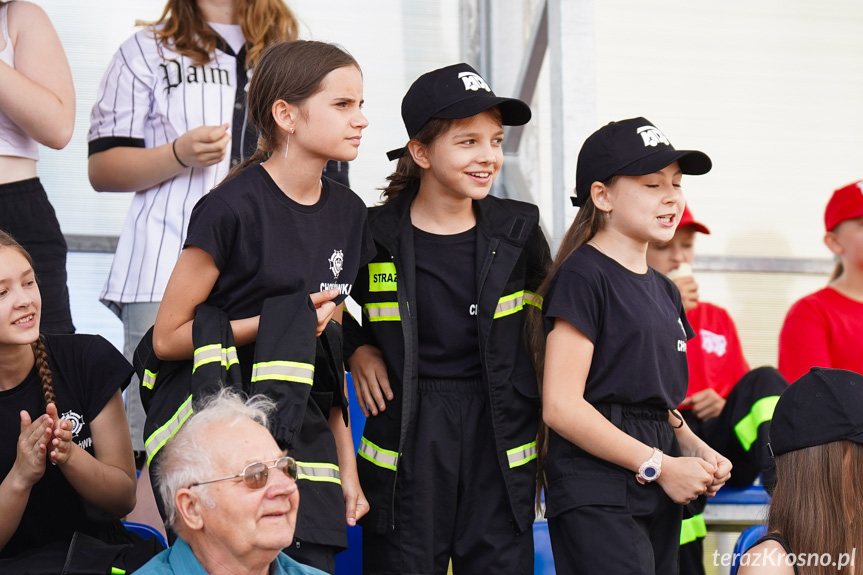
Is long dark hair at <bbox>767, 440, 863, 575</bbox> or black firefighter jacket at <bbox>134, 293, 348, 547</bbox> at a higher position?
black firefighter jacket at <bbox>134, 293, 348, 547</bbox>

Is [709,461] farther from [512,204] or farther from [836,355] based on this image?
[836,355]

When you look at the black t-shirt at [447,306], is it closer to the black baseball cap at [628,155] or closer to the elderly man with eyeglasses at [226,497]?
the black baseball cap at [628,155]

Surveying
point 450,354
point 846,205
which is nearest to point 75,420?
point 450,354

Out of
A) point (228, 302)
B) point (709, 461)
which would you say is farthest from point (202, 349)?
point (709, 461)

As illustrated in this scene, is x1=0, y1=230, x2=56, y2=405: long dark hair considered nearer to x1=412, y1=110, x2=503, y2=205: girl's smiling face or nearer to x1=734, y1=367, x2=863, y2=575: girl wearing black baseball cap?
x1=412, y1=110, x2=503, y2=205: girl's smiling face

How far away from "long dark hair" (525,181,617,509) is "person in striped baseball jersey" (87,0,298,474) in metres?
1.00

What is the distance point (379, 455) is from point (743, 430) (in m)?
1.53

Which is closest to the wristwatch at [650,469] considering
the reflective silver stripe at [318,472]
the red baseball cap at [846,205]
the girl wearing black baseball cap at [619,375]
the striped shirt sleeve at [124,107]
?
the girl wearing black baseball cap at [619,375]

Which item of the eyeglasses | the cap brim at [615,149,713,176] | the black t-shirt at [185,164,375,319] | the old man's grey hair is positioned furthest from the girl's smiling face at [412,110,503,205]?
the eyeglasses

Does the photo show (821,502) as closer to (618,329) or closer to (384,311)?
(618,329)

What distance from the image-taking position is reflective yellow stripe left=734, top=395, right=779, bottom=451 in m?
3.63

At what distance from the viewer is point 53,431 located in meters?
2.45

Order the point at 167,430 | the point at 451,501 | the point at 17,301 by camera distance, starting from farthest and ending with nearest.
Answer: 1. the point at 451,501
2. the point at 17,301
3. the point at 167,430

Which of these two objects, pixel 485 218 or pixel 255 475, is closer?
pixel 255 475
